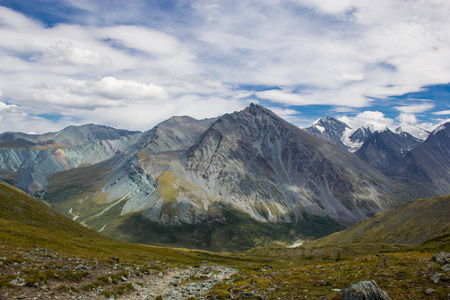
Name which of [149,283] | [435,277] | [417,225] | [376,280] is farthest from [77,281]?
[417,225]

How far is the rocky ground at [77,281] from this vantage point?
2662 cm

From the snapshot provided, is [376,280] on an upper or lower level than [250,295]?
upper

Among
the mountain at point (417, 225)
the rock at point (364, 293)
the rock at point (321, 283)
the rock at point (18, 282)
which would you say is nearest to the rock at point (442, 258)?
the rock at point (321, 283)

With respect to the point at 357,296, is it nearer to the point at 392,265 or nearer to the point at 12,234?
the point at 392,265

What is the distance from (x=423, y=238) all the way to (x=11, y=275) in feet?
624

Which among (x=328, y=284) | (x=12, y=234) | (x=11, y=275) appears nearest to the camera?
(x=11, y=275)

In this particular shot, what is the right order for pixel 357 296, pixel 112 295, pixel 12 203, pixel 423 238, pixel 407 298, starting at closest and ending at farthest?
pixel 357 296 < pixel 407 298 < pixel 112 295 < pixel 12 203 < pixel 423 238

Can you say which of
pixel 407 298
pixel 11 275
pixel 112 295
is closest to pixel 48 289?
pixel 11 275

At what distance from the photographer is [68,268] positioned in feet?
115

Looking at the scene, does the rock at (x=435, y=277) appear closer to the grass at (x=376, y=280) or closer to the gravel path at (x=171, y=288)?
the grass at (x=376, y=280)

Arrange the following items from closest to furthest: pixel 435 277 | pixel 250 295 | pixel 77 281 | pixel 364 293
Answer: pixel 364 293 < pixel 435 277 < pixel 250 295 < pixel 77 281

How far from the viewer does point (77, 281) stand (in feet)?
106

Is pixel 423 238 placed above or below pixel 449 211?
below

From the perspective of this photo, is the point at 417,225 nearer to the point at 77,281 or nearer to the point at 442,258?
the point at 442,258
